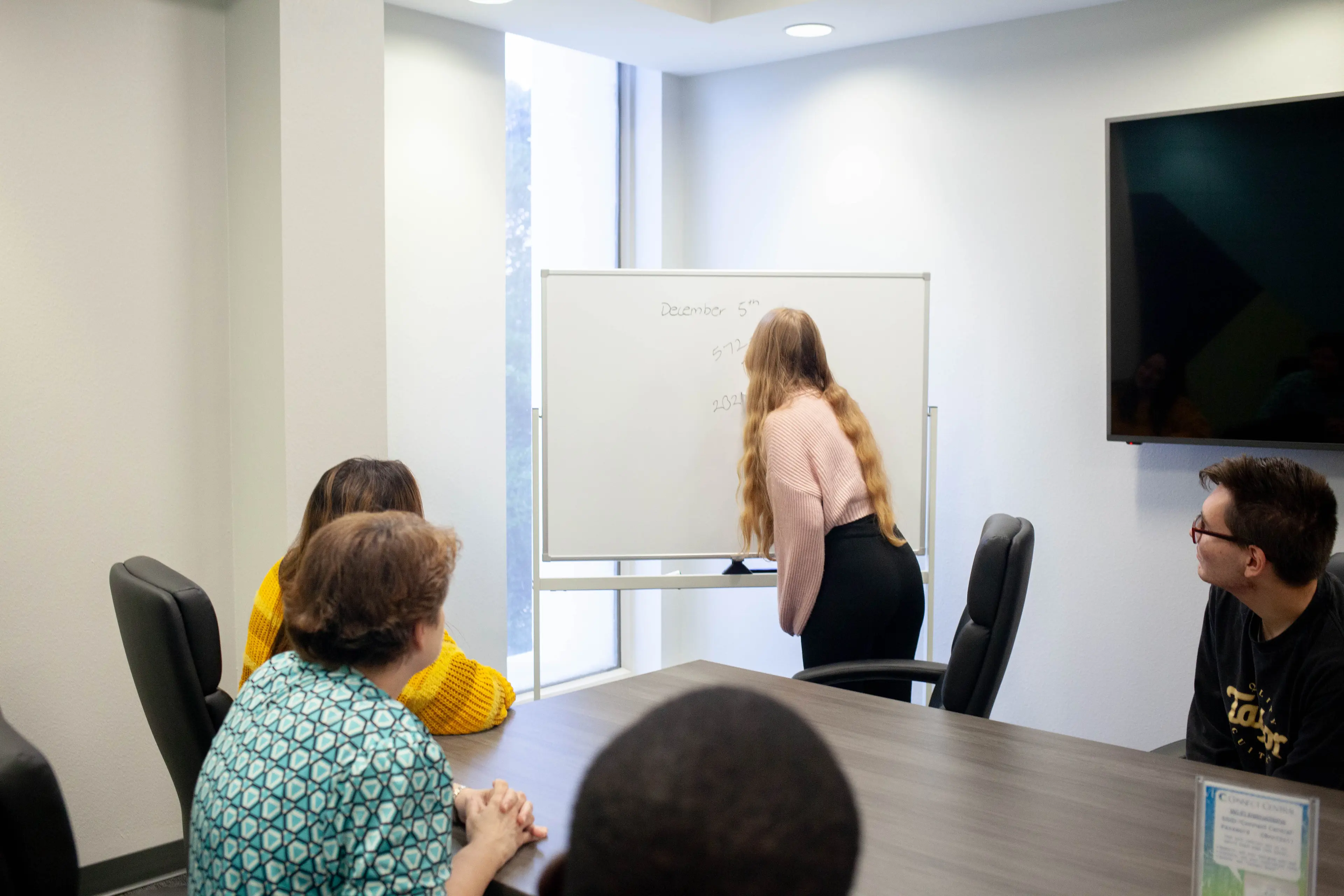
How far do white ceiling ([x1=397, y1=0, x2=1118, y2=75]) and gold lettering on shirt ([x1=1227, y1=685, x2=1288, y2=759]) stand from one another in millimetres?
2402

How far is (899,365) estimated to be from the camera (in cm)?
349

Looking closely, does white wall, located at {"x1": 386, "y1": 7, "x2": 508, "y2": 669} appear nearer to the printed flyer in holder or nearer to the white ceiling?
the white ceiling

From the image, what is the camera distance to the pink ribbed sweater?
2900 mm

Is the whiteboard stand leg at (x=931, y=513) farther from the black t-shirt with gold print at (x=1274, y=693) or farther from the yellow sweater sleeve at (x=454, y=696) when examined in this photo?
the yellow sweater sleeve at (x=454, y=696)

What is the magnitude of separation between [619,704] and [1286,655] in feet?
3.67

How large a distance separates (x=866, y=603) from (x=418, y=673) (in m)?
1.47

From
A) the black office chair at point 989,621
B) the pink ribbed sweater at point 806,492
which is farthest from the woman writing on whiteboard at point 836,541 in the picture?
the black office chair at point 989,621

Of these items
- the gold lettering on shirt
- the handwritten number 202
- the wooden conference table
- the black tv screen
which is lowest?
the wooden conference table

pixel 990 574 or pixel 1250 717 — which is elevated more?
pixel 990 574

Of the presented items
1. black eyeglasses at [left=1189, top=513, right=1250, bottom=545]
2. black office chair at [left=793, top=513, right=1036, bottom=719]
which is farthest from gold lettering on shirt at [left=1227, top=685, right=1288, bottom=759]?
black office chair at [left=793, top=513, right=1036, bottom=719]

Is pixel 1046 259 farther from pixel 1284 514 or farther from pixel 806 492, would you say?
pixel 1284 514

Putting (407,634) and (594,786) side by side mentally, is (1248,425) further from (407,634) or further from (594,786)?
(594,786)

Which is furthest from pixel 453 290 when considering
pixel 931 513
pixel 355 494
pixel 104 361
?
pixel 355 494

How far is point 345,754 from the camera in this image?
1.17m
